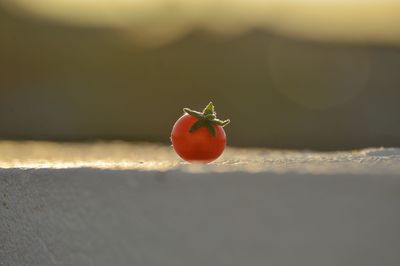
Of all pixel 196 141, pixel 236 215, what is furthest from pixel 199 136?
pixel 236 215

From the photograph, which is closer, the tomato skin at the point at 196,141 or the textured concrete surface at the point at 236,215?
the textured concrete surface at the point at 236,215

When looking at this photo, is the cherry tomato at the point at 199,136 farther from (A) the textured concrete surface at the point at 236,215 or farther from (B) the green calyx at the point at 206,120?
(A) the textured concrete surface at the point at 236,215

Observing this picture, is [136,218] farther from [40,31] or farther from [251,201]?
[40,31]

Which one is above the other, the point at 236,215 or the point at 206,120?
the point at 206,120

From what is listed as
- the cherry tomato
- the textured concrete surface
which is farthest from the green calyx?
the textured concrete surface

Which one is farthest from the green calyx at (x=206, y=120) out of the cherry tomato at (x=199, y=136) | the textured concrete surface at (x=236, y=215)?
the textured concrete surface at (x=236, y=215)

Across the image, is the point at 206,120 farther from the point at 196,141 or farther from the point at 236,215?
the point at 236,215

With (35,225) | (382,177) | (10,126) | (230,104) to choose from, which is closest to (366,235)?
(382,177)
